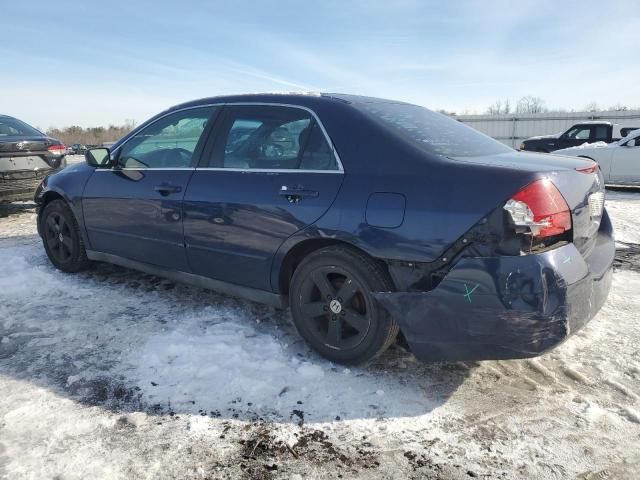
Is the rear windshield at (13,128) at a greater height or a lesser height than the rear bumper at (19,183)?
greater

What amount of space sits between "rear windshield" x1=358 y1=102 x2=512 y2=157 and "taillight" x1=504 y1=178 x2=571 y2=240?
0.51m

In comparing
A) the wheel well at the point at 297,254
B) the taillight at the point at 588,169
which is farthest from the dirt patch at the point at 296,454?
the taillight at the point at 588,169

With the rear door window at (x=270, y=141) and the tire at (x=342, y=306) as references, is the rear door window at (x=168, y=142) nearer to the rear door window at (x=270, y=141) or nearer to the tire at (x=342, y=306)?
the rear door window at (x=270, y=141)

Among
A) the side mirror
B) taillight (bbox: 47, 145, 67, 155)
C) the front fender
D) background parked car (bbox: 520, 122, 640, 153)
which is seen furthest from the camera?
background parked car (bbox: 520, 122, 640, 153)

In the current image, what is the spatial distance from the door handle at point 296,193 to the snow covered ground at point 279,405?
973 mm

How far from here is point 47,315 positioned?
3713 millimetres

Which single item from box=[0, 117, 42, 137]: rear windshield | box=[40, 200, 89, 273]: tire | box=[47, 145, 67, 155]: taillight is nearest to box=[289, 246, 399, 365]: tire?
box=[40, 200, 89, 273]: tire

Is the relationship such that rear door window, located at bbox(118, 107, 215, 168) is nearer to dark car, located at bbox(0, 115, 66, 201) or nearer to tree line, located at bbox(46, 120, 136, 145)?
dark car, located at bbox(0, 115, 66, 201)

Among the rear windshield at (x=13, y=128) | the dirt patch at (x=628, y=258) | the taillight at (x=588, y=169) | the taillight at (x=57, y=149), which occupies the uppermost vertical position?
the rear windshield at (x=13, y=128)

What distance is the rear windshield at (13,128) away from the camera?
7.89 m

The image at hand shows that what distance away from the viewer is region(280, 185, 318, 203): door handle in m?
2.81

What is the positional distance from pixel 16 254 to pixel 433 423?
199 inches

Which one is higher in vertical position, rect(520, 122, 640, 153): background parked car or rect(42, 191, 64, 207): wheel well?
rect(520, 122, 640, 153): background parked car

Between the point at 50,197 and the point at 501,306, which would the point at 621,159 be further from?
the point at 50,197
